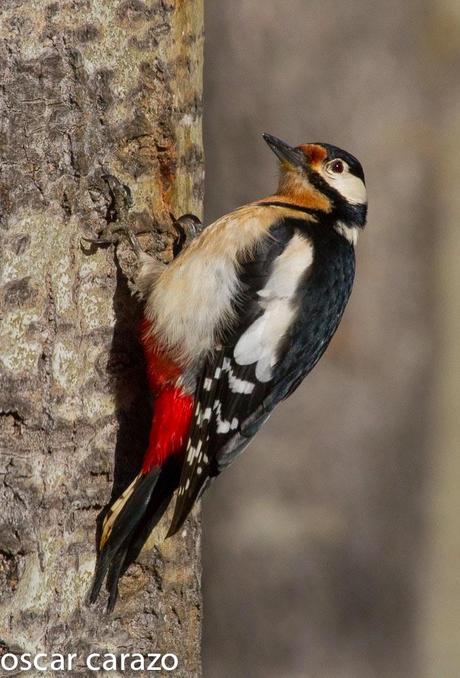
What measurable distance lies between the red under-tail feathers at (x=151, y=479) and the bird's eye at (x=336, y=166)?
3.21 feet

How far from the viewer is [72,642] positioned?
9.98 ft

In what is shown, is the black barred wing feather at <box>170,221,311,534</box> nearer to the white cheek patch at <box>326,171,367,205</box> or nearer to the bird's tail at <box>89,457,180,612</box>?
the bird's tail at <box>89,457,180,612</box>

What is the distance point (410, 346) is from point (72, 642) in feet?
8.90

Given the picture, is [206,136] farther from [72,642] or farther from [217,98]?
[72,642]

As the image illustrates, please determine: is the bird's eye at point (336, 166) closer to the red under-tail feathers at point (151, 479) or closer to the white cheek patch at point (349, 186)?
the white cheek patch at point (349, 186)

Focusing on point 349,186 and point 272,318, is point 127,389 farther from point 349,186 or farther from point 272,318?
point 349,186

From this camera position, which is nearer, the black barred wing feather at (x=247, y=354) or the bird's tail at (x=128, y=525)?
the bird's tail at (x=128, y=525)

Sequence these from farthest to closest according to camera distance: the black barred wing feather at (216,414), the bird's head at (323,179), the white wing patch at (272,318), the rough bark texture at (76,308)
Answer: the bird's head at (323,179) → the white wing patch at (272,318) → the black barred wing feather at (216,414) → the rough bark texture at (76,308)

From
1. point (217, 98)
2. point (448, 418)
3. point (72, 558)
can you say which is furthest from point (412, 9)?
point (72, 558)

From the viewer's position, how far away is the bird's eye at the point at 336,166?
388cm

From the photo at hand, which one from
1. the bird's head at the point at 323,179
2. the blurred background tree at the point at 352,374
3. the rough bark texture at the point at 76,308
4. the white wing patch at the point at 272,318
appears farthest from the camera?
the blurred background tree at the point at 352,374

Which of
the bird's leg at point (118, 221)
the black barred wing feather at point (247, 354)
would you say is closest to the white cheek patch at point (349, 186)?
the black barred wing feather at point (247, 354)

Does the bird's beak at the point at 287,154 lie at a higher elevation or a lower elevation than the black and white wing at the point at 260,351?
higher

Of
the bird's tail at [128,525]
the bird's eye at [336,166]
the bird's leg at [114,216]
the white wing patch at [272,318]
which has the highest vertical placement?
the bird's eye at [336,166]
